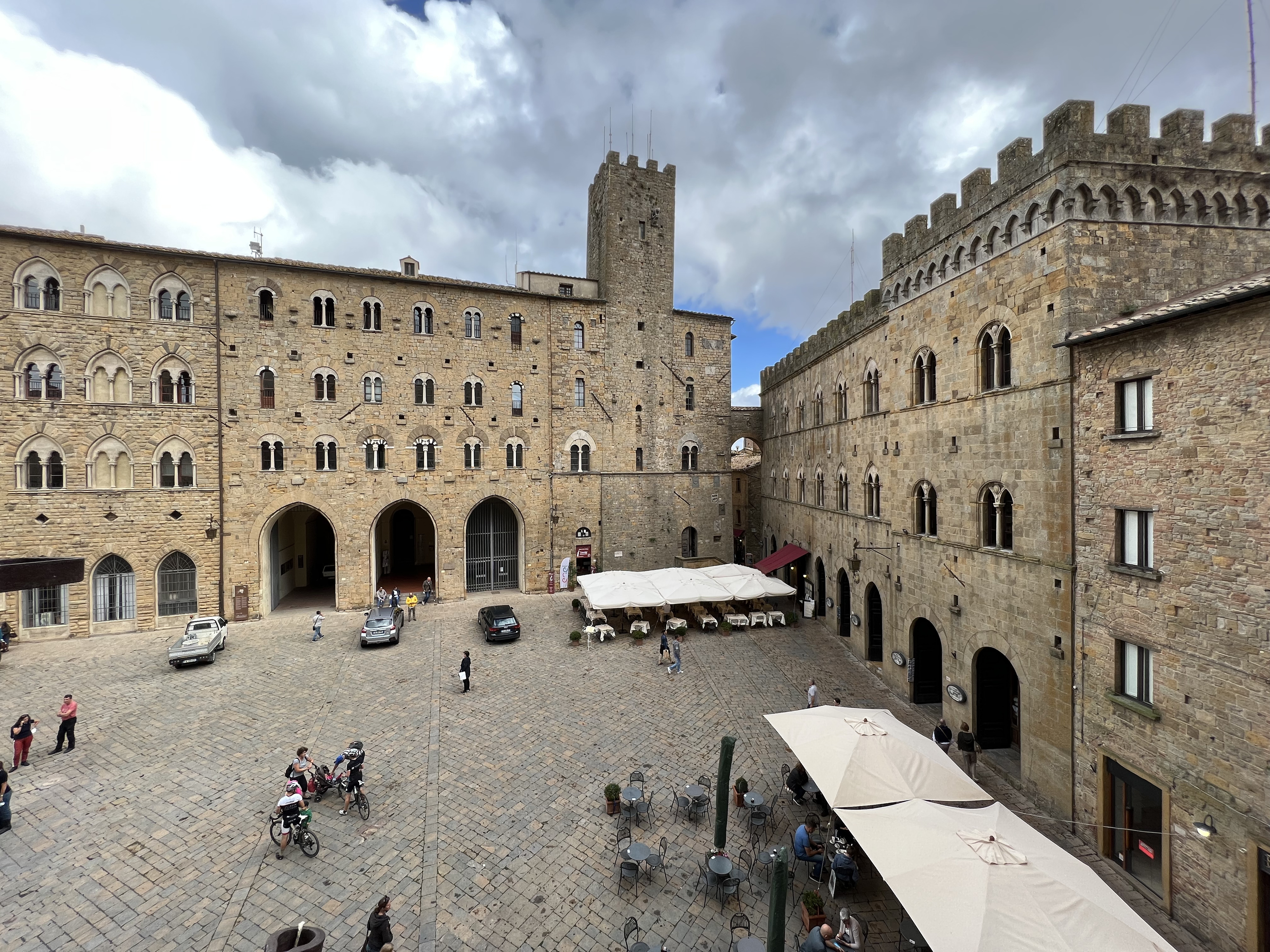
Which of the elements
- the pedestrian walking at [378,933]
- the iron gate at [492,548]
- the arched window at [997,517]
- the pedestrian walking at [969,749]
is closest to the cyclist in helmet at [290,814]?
the pedestrian walking at [378,933]

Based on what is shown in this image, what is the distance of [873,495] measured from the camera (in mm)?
19047

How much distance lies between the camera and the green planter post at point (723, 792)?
30.4 ft

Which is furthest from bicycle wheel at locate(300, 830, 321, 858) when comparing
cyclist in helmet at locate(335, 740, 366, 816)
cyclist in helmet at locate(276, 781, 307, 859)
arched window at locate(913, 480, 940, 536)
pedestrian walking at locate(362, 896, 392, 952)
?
arched window at locate(913, 480, 940, 536)

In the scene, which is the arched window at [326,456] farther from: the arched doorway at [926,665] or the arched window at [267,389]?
the arched doorway at [926,665]

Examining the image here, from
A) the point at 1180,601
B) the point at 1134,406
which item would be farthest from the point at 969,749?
the point at 1134,406

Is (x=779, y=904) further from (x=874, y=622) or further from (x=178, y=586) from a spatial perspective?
(x=178, y=586)

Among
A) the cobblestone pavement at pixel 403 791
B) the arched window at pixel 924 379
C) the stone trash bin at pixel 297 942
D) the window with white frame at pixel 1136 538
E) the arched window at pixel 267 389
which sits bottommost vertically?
the cobblestone pavement at pixel 403 791

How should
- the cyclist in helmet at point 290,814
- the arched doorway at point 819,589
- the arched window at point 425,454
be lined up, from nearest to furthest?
the cyclist in helmet at point 290,814 < the arched doorway at point 819,589 < the arched window at point 425,454

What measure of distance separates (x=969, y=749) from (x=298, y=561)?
33969 millimetres

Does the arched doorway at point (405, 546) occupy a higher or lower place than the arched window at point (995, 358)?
lower

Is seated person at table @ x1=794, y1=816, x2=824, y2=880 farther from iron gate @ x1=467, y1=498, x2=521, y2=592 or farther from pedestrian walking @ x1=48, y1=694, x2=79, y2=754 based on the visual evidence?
iron gate @ x1=467, y1=498, x2=521, y2=592

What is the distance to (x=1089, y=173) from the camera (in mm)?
10680

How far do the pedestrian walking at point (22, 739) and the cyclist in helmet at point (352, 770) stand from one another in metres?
7.69

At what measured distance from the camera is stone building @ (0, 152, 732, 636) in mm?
21766
